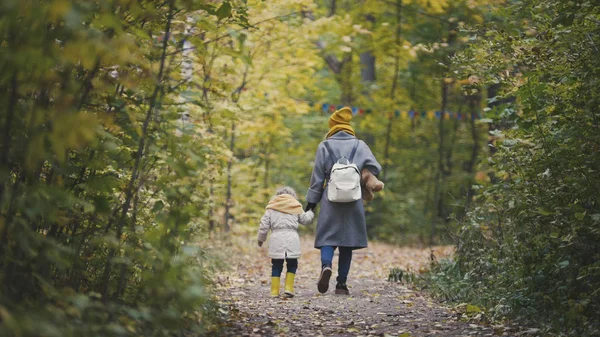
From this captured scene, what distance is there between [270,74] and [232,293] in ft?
20.2

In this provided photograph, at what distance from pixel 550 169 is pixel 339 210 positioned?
9.69 ft

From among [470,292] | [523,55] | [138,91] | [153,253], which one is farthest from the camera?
[470,292]

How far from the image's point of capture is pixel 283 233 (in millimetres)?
7863

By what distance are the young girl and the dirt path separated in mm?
278

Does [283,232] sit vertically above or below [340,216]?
below

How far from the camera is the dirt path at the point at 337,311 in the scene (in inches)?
218

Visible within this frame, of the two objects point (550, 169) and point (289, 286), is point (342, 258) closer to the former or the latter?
point (289, 286)

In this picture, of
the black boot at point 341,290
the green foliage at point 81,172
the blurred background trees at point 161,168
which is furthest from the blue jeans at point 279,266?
the green foliage at point 81,172

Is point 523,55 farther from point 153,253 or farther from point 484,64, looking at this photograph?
point 153,253

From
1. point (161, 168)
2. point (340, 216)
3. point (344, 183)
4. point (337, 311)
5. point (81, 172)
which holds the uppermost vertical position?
point (344, 183)

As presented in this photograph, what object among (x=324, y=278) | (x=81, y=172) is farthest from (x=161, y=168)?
(x=324, y=278)

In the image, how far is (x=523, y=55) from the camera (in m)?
5.96

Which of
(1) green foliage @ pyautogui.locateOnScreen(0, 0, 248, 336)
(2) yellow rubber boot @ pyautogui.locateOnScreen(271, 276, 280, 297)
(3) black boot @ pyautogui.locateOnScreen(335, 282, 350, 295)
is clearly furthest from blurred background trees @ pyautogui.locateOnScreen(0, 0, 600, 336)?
(2) yellow rubber boot @ pyautogui.locateOnScreen(271, 276, 280, 297)

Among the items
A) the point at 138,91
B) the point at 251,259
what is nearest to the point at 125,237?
the point at 138,91
